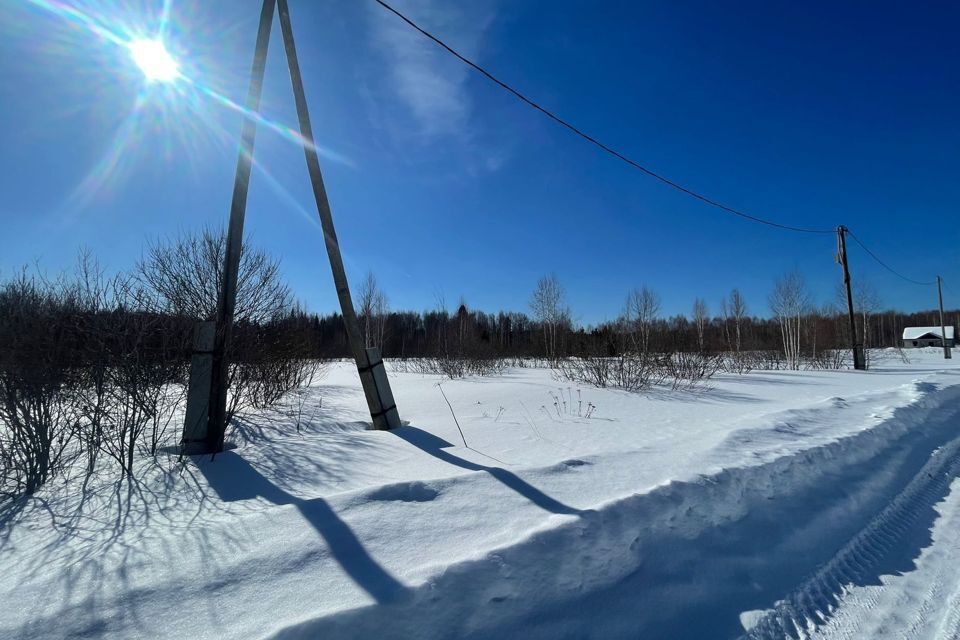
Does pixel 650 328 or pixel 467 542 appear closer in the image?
pixel 467 542

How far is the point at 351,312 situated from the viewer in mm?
5566

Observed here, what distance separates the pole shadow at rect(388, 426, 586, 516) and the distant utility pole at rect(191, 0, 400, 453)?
18.7 inches

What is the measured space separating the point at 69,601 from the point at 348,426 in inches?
156

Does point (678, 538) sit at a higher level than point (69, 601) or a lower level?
lower

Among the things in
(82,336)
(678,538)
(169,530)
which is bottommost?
(678,538)

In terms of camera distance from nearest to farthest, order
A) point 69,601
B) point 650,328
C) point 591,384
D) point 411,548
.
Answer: point 69,601 → point 411,548 → point 591,384 → point 650,328

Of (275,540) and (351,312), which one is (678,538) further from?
(351,312)

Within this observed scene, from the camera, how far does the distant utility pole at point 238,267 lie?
427 centimetres

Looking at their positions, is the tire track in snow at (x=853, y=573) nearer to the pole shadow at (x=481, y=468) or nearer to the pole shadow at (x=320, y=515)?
the pole shadow at (x=481, y=468)

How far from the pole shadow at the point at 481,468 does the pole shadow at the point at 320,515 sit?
1141 millimetres

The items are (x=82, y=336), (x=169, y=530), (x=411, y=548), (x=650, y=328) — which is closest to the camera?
(x=411, y=548)

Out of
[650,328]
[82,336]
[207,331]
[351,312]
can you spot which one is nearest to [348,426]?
[351,312]

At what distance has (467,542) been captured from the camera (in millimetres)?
2162

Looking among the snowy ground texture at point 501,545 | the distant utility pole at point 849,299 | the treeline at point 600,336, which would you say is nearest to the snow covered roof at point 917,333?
the treeline at point 600,336
